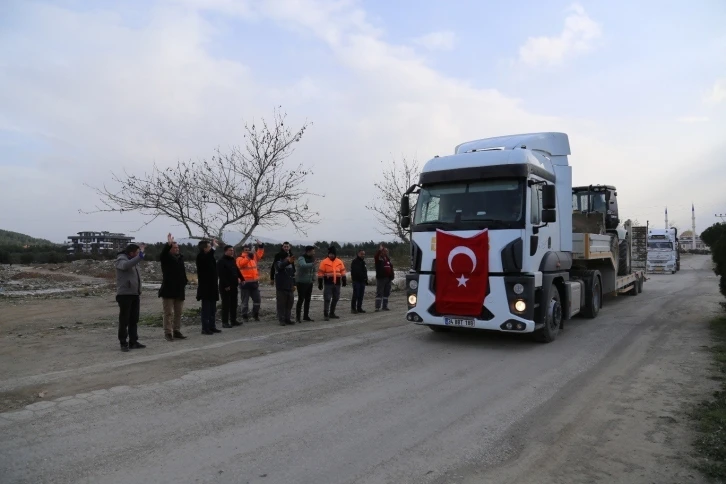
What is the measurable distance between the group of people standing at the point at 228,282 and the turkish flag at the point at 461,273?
4.01 metres

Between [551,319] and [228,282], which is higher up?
[228,282]

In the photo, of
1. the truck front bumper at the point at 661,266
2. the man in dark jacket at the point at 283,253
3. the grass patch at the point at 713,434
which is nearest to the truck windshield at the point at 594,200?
the grass patch at the point at 713,434

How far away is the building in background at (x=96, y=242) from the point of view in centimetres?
5062

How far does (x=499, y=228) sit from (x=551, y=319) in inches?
87.9

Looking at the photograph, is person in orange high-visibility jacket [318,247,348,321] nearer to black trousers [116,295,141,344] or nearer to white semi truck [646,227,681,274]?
black trousers [116,295,141,344]

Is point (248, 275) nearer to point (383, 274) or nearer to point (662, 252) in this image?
point (383, 274)

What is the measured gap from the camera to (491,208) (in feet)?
28.3

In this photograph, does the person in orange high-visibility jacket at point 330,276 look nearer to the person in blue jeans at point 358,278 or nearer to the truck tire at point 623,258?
the person in blue jeans at point 358,278

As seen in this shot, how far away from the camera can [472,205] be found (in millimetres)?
8773

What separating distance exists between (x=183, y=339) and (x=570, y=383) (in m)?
6.89

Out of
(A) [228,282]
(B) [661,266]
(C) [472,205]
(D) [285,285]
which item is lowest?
(B) [661,266]

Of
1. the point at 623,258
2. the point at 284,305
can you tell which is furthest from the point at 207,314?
the point at 623,258

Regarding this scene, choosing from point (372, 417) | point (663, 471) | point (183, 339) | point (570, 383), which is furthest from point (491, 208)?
point (183, 339)

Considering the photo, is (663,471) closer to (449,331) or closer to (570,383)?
(570,383)
